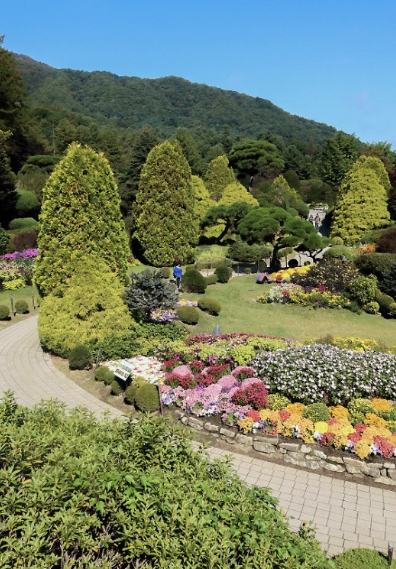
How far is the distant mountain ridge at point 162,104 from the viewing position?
125750mm

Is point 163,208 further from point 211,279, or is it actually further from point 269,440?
point 269,440

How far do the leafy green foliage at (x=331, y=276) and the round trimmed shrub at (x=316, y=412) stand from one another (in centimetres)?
1144

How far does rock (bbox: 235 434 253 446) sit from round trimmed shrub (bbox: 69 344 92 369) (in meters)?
5.59

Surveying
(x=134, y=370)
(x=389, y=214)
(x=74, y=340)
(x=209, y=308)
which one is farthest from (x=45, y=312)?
(x=389, y=214)

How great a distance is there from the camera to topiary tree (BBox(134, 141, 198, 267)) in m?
28.4

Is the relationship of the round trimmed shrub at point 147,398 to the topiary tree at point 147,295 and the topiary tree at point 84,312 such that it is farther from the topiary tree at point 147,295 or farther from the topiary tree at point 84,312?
the topiary tree at point 147,295

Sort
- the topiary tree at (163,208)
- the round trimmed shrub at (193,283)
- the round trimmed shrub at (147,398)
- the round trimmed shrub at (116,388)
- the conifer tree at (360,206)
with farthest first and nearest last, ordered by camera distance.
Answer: the conifer tree at (360,206)
the topiary tree at (163,208)
the round trimmed shrub at (193,283)
the round trimmed shrub at (116,388)
the round trimmed shrub at (147,398)

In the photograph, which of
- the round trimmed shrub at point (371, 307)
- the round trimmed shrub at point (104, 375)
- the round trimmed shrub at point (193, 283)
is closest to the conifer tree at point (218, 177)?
the round trimmed shrub at point (193, 283)

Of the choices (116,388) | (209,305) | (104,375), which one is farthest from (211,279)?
(116,388)

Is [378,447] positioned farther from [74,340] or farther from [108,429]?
[74,340]

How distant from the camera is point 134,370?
12336 millimetres

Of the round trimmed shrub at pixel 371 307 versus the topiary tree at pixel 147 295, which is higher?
the topiary tree at pixel 147 295

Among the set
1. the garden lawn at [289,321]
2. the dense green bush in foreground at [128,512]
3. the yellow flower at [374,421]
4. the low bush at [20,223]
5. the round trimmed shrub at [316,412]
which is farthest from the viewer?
the low bush at [20,223]

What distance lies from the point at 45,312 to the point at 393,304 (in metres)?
14.2
